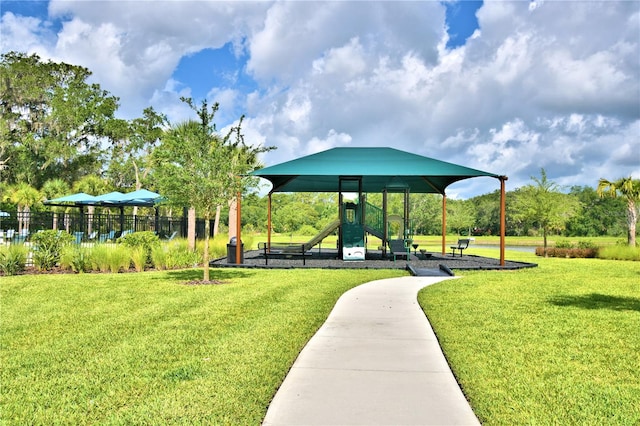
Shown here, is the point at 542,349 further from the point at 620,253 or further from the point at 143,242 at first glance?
the point at 620,253

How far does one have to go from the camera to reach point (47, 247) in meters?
15.2

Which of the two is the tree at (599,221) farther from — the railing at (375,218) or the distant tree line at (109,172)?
the railing at (375,218)

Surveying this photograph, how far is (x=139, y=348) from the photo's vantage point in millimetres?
6227

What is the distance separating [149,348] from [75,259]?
1013 cm

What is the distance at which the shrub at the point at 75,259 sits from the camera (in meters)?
15.0

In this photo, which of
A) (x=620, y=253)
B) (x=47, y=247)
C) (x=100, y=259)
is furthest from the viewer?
(x=620, y=253)

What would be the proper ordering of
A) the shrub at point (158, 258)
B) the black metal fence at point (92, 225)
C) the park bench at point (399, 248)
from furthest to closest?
the black metal fence at point (92, 225) < the park bench at point (399, 248) < the shrub at point (158, 258)

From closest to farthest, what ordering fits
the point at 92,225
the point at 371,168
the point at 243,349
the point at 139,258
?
the point at 243,349 < the point at 139,258 < the point at 371,168 < the point at 92,225

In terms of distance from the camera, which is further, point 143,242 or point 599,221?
point 599,221

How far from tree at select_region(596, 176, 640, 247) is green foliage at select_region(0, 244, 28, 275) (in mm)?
26468

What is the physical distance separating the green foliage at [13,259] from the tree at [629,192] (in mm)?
26468

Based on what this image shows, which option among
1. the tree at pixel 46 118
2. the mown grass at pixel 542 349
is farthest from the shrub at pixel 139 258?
the tree at pixel 46 118

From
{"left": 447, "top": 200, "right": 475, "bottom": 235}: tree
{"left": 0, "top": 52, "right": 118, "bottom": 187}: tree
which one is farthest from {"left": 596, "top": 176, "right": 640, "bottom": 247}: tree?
{"left": 0, "top": 52, "right": 118, "bottom": 187}: tree

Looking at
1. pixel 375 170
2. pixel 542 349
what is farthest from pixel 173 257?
pixel 542 349
